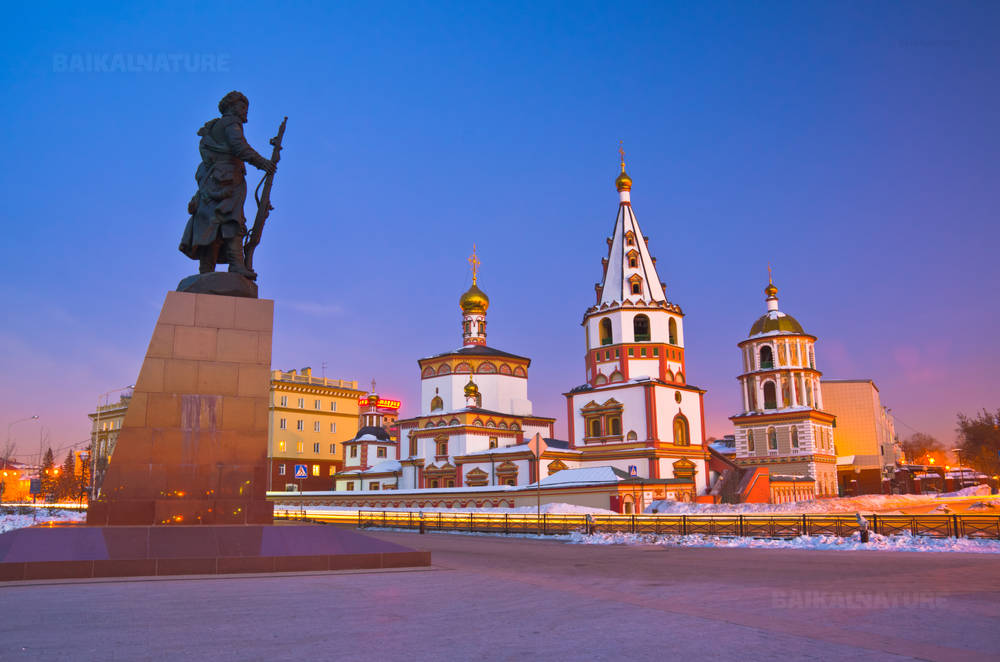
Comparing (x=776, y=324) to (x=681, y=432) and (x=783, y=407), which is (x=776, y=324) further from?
A: (x=681, y=432)

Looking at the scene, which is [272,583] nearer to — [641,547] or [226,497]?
[226,497]

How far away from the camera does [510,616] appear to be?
22.5 ft

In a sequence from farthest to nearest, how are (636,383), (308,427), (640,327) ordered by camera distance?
1. (308,427)
2. (640,327)
3. (636,383)

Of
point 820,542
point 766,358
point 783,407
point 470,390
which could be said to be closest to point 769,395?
point 783,407

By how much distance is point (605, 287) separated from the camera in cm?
4931

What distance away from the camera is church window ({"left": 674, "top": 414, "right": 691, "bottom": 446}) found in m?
46.4

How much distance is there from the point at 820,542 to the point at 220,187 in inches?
609

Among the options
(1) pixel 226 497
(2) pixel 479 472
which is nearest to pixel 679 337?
(2) pixel 479 472

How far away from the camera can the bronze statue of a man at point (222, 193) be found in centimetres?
1279

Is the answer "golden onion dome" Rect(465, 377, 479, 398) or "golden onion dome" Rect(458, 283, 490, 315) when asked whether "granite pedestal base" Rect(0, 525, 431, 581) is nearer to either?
"golden onion dome" Rect(465, 377, 479, 398)

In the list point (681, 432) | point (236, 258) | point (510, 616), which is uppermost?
point (236, 258)

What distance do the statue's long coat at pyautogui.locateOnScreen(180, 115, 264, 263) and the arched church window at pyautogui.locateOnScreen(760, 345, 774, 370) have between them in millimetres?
52766

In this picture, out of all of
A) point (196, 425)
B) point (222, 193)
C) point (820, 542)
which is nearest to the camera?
point (196, 425)

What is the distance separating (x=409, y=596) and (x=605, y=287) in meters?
42.4
